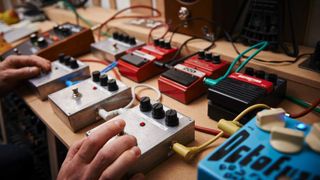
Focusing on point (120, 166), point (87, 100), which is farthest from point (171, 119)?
point (87, 100)

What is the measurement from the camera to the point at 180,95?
855mm

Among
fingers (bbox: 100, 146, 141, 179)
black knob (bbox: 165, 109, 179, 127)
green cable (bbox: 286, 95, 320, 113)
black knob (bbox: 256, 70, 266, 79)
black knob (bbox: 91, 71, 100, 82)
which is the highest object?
black knob (bbox: 256, 70, 266, 79)

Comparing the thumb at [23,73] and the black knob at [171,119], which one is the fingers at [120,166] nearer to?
the black knob at [171,119]

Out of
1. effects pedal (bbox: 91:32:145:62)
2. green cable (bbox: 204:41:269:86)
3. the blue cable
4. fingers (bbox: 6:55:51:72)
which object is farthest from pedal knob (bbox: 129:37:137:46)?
green cable (bbox: 204:41:269:86)

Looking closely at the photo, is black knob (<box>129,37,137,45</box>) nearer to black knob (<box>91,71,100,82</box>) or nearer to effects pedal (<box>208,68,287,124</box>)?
black knob (<box>91,71,100,82</box>)

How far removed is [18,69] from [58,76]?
15 centimetres

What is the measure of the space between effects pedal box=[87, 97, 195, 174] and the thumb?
1.38ft

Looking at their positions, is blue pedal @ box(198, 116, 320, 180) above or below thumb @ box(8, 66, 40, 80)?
above

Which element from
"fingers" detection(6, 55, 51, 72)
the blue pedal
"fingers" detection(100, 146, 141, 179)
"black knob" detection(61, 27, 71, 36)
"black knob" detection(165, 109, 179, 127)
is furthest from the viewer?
"black knob" detection(61, 27, 71, 36)

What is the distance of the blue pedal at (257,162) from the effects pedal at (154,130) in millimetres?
158

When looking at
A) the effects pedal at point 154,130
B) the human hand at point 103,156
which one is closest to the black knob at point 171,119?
the effects pedal at point 154,130

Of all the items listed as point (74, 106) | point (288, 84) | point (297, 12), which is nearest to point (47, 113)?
point (74, 106)

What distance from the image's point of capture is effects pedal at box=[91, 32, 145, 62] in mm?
1129

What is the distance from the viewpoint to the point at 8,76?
999 mm
